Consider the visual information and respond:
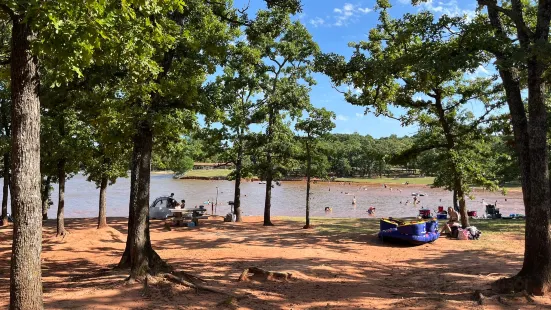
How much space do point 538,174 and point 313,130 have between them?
41.5 feet

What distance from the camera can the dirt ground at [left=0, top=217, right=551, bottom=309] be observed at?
6.97 meters

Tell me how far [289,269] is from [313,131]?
1040 centimetres

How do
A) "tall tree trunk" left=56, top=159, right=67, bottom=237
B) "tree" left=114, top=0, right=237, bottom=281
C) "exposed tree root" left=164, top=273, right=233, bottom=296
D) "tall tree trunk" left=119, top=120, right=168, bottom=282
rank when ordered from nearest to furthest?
"exposed tree root" left=164, top=273, right=233, bottom=296
"tree" left=114, top=0, right=237, bottom=281
"tall tree trunk" left=119, top=120, right=168, bottom=282
"tall tree trunk" left=56, top=159, right=67, bottom=237

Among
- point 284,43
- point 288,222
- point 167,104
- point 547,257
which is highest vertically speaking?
point 284,43

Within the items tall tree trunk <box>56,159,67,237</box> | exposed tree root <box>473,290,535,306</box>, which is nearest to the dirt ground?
exposed tree root <box>473,290,535,306</box>

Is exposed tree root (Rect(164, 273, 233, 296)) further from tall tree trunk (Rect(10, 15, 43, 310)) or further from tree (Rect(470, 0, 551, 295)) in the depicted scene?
tree (Rect(470, 0, 551, 295))

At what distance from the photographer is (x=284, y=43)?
2073cm

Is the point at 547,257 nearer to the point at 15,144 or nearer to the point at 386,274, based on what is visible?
the point at 386,274

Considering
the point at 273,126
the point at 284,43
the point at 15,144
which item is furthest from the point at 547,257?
the point at 284,43

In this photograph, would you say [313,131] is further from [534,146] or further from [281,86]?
[534,146]

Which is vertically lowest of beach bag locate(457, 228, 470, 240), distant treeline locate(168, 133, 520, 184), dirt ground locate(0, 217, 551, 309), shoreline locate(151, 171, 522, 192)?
dirt ground locate(0, 217, 551, 309)

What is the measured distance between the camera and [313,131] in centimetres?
Result: 1919

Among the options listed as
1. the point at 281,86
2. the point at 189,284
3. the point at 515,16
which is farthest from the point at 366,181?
the point at 189,284

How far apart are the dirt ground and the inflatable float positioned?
1.10ft
